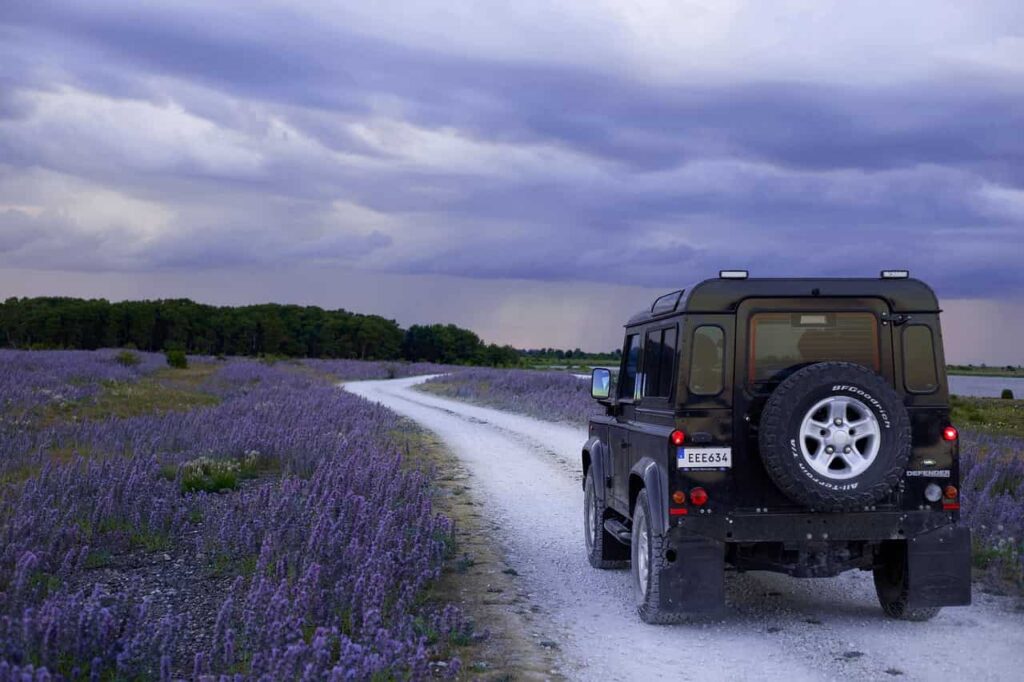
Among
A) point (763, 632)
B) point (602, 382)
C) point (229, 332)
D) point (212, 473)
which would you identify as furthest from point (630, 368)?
point (229, 332)

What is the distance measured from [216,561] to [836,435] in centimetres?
518

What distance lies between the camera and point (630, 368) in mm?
8695

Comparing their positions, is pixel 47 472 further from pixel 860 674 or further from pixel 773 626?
pixel 860 674

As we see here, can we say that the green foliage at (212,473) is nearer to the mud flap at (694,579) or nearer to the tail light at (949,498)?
the mud flap at (694,579)

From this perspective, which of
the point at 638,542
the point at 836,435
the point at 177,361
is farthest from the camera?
the point at 177,361

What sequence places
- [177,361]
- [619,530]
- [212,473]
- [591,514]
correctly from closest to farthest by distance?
[619,530]
[591,514]
[212,473]
[177,361]

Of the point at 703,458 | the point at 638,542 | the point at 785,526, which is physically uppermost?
the point at 703,458

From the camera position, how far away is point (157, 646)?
5.21 metres

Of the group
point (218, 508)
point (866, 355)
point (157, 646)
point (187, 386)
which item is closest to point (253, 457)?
point (218, 508)

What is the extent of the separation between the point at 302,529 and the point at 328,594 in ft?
5.11

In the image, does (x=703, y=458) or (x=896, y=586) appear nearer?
(x=703, y=458)

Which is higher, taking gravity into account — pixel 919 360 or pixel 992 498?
pixel 919 360

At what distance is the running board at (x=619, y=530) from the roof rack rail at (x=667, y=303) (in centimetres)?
192

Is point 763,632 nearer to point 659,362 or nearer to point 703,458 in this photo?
point 703,458
